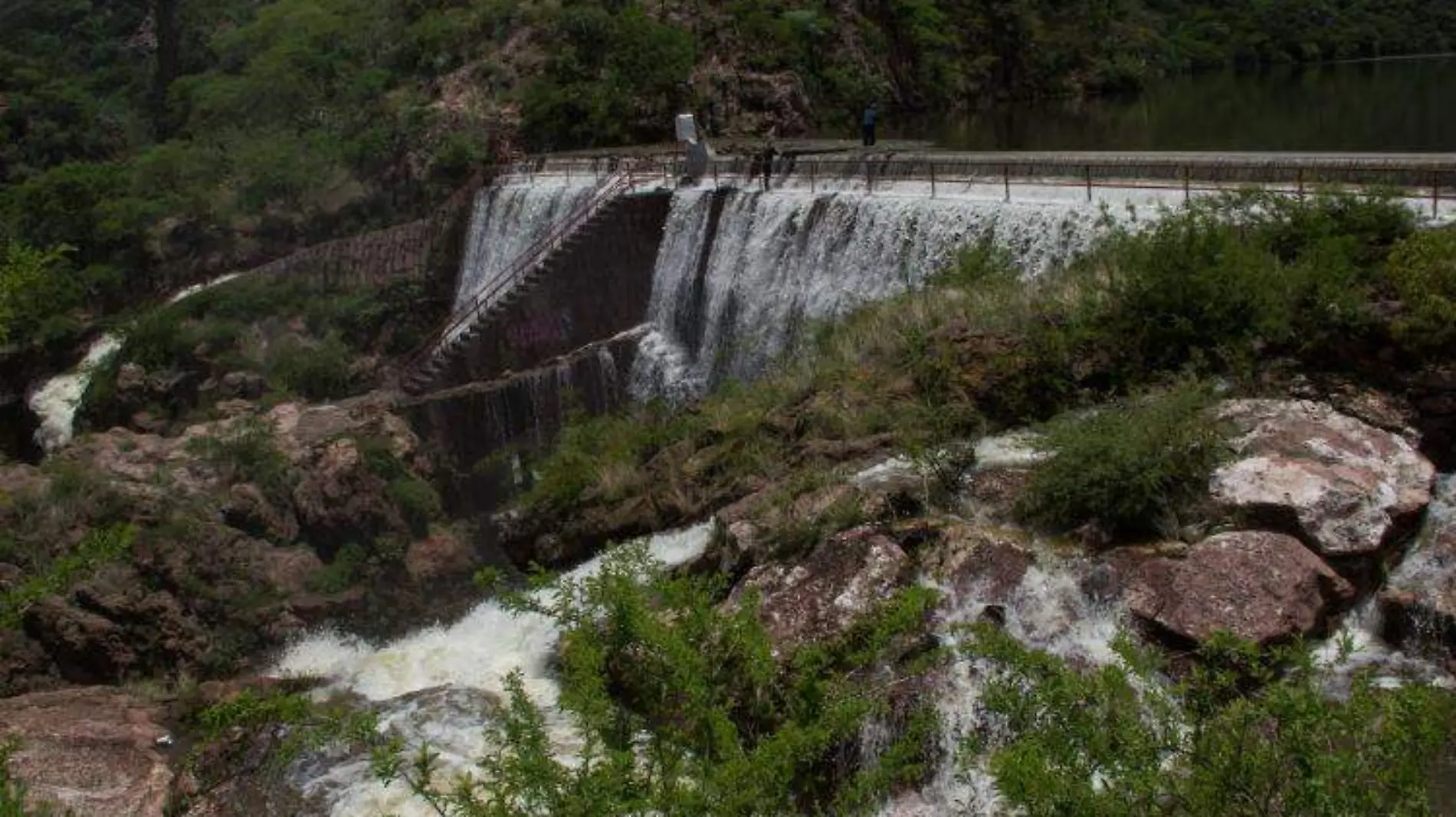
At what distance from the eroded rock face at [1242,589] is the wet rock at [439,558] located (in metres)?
12.0

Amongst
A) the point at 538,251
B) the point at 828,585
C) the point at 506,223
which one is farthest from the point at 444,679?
the point at 506,223

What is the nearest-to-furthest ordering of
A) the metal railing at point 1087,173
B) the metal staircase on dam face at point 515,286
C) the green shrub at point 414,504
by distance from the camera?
the metal railing at point 1087,173 < the green shrub at point 414,504 < the metal staircase on dam face at point 515,286

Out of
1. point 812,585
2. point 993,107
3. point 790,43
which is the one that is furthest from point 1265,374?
point 993,107

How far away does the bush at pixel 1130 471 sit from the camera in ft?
36.7

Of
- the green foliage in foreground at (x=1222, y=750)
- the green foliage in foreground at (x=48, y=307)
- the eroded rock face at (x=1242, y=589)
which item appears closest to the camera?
the green foliage in foreground at (x=1222, y=750)

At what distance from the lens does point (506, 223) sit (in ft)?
104

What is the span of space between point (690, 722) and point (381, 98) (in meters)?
40.8

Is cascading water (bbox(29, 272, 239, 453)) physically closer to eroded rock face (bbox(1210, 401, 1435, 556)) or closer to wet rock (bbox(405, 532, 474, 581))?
wet rock (bbox(405, 532, 474, 581))

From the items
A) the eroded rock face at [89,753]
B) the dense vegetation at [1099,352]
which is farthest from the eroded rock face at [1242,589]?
the eroded rock face at [89,753]

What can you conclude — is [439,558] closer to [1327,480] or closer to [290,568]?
[290,568]

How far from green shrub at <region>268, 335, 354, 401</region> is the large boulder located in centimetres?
2477

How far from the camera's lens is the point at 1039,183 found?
725 inches

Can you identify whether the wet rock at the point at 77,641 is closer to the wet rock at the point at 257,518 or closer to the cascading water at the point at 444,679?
the cascading water at the point at 444,679

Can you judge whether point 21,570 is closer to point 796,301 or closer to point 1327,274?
point 796,301
